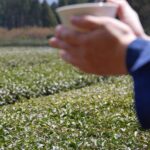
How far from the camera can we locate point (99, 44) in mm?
1126

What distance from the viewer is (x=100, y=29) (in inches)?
44.2

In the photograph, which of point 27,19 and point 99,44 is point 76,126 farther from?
point 27,19

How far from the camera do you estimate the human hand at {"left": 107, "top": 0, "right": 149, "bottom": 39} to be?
1.29 m

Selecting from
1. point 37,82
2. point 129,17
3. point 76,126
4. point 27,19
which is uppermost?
point 129,17

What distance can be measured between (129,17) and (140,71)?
29 centimetres

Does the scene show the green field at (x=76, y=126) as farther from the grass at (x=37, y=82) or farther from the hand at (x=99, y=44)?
the hand at (x=99, y=44)

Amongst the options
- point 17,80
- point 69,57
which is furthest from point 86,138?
point 17,80

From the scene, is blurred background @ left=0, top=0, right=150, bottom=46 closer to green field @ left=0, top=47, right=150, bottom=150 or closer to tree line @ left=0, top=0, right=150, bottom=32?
tree line @ left=0, top=0, right=150, bottom=32

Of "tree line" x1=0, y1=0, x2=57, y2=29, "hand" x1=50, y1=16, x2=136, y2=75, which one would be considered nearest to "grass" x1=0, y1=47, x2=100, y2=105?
"hand" x1=50, y1=16, x2=136, y2=75

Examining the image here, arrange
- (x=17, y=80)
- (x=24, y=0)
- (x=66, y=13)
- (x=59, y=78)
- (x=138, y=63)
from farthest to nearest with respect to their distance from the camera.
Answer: (x=24, y=0), (x=59, y=78), (x=17, y=80), (x=66, y=13), (x=138, y=63)

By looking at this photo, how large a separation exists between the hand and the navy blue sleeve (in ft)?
0.07

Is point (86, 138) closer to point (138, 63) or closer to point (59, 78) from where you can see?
point (138, 63)

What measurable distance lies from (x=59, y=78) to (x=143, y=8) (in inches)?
489

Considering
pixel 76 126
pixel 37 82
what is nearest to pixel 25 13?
pixel 37 82
